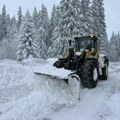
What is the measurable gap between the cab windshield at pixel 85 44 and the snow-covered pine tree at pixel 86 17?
20742mm

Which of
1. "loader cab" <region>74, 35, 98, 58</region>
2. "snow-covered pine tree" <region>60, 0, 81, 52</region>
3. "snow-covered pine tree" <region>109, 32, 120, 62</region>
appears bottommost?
"snow-covered pine tree" <region>109, 32, 120, 62</region>

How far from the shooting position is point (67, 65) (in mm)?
10688

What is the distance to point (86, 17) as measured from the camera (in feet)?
117

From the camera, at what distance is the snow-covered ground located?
6746mm

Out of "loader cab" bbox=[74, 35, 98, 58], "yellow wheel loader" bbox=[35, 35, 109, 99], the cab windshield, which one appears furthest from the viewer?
the cab windshield

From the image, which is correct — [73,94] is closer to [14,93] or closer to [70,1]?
[14,93]

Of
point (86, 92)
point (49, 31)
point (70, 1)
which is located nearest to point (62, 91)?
point (86, 92)

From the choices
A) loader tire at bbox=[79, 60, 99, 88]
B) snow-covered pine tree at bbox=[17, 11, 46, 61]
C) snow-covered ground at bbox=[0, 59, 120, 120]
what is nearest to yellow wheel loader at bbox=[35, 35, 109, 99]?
loader tire at bbox=[79, 60, 99, 88]

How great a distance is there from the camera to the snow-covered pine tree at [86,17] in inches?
1336

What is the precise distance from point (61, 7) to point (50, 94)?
84.6ft

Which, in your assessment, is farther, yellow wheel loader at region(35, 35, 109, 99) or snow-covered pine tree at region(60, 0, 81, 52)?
snow-covered pine tree at region(60, 0, 81, 52)

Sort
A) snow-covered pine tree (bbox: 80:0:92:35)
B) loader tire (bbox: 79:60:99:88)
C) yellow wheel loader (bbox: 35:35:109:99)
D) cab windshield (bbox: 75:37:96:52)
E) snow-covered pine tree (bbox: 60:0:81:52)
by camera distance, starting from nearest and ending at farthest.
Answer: yellow wheel loader (bbox: 35:35:109:99) → loader tire (bbox: 79:60:99:88) → cab windshield (bbox: 75:37:96:52) → snow-covered pine tree (bbox: 60:0:81:52) → snow-covered pine tree (bbox: 80:0:92:35)

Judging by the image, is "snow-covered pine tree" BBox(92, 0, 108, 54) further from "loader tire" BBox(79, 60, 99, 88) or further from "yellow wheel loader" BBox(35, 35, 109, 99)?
"loader tire" BBox(79, 60, 99, 88)

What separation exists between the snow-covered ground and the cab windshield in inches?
92.3
